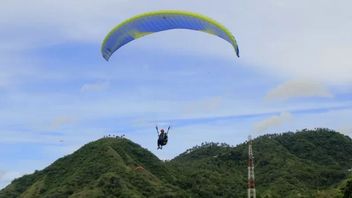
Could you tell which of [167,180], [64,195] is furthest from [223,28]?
[167,180]

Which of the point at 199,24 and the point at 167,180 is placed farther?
the point at 167,180

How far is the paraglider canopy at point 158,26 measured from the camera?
24156mm

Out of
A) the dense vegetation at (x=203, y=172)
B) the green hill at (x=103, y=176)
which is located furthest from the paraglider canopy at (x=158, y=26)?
the green hill at (x=103, y=176)

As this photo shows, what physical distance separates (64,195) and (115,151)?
1947 cm

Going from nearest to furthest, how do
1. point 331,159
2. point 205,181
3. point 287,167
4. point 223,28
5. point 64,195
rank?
point 223,28
point 64,195
point 205,181
point 287,167
point 331,159

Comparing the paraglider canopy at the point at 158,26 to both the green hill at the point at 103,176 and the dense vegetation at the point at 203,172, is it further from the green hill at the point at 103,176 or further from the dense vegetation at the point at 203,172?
the green hill at the point at 103,176

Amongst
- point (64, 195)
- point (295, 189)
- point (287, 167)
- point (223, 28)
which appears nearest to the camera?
point (223, 28)

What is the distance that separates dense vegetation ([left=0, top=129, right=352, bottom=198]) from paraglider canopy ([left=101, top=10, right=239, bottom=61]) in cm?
5692

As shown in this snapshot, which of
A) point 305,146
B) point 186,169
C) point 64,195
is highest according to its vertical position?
point 305,146

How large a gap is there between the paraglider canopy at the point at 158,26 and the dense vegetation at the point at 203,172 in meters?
56.9

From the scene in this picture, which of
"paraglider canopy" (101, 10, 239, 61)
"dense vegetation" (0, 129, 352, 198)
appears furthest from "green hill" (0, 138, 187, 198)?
"paraglider canopy" (101, 10, 239, 61)

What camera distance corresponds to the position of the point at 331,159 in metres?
138

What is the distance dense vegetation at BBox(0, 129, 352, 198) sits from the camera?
92875mm

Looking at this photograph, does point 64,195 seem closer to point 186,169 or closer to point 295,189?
point 186,169
